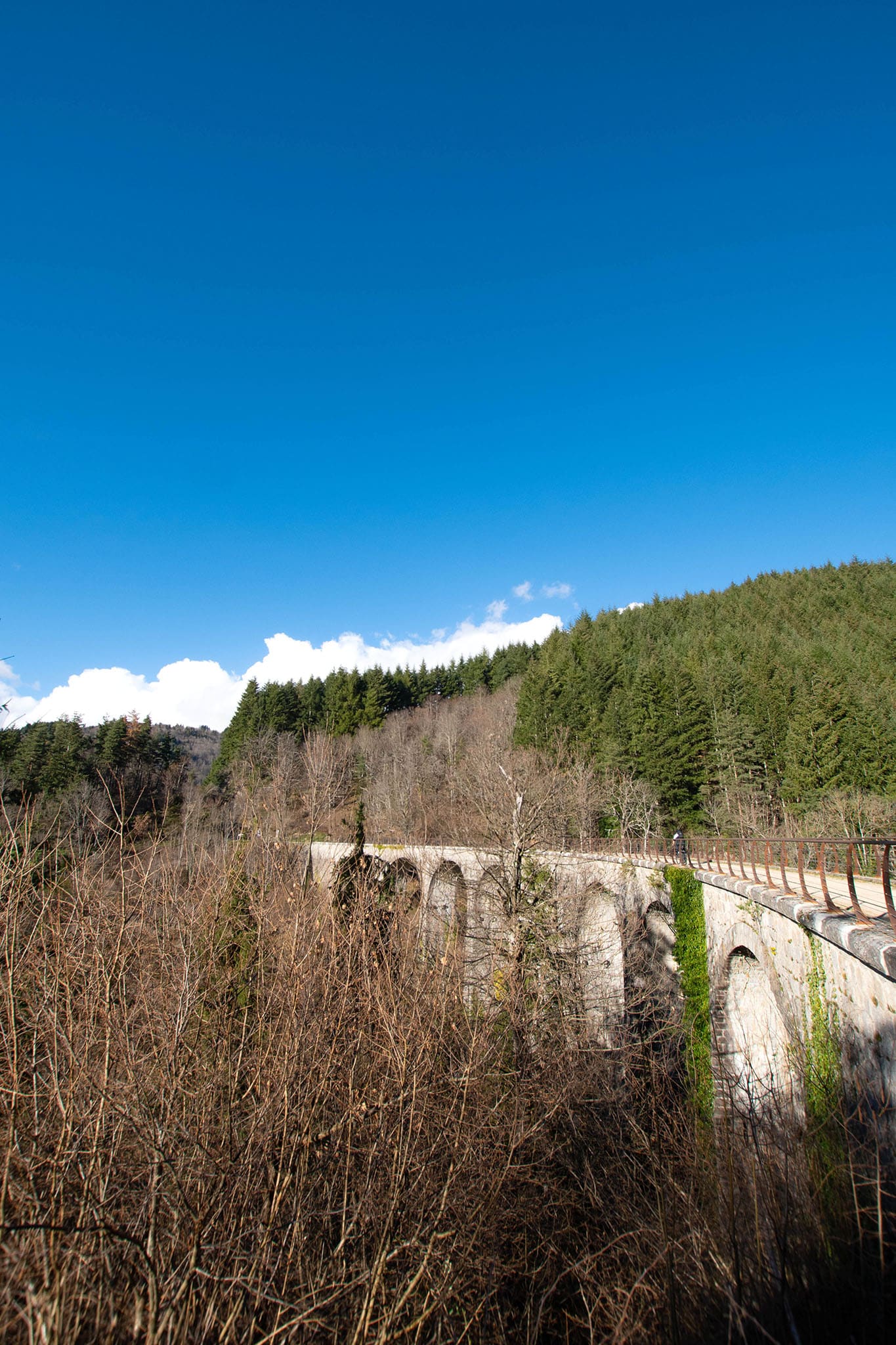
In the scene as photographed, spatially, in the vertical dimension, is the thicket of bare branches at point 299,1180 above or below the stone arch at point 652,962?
above

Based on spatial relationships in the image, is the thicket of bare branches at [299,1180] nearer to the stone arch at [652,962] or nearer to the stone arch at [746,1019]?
the stone arch at [746,1019]

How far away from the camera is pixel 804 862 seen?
10.3 meters

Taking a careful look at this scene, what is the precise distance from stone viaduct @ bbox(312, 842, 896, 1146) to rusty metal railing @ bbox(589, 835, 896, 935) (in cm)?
33

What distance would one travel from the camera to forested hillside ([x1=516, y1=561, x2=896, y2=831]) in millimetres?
32219

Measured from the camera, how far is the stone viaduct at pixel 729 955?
5.91m

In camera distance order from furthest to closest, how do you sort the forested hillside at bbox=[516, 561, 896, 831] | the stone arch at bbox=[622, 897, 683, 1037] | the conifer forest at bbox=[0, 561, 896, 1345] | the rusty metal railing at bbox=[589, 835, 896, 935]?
the forested hillside at bbox=[516, 561, 896, 831], the stone arch at bbox=[622, 897, 683, 1037], the rusty metal railing at bbox=[589, 835, 896, 935], the conifer forest at bbox=[0, 561, 896, 1345]

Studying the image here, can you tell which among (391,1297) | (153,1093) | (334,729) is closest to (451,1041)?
(391,1297)

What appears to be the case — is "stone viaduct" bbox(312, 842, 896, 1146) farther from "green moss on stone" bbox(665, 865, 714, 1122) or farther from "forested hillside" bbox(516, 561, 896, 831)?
"forested hillside" bbox(516, 561, 896, 831)

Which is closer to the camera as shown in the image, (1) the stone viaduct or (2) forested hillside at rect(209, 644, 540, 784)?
(1) the stone viaduct

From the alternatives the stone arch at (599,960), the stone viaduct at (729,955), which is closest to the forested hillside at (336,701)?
the stone viaduct at (729,955)

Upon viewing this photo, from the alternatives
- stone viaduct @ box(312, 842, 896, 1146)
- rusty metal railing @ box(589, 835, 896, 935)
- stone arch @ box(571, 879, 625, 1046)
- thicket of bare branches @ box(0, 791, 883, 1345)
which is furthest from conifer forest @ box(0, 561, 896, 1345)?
rusty metal railing @ box(589, 835, 896, 935)

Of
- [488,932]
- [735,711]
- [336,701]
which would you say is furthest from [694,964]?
[336,701]

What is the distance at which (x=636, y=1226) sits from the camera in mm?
6648

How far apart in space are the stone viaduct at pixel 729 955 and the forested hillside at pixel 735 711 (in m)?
13.5
